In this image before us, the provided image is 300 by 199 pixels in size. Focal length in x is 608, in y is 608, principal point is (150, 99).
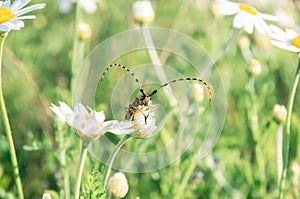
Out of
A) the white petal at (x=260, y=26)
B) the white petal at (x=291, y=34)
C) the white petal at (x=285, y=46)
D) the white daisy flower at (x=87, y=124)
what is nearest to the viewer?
the white daisy flower at (x=87, y=124)

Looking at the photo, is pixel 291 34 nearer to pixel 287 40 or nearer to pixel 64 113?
pixel 287 40

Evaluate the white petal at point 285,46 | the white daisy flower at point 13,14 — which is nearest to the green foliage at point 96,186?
the white daisy flower at point 13,14

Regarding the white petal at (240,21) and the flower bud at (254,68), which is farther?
the flower bud at (254,68)

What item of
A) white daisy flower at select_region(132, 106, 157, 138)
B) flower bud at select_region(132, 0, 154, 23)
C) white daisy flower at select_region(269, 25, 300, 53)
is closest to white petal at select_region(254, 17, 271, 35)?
white daisy flower at select_region(269, 25, 300, 53)

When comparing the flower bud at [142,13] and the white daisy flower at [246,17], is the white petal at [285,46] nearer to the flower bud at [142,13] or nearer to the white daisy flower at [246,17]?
the white daisy flower at [246,17]

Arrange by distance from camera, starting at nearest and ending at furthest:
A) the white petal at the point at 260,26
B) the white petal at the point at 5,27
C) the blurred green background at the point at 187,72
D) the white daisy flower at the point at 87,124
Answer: the white daisy flower at the point at 87,124 → the white petal at the point at 5,27 → the white petal at the point at 260,26 → the blurred green background at the point at 187,72
